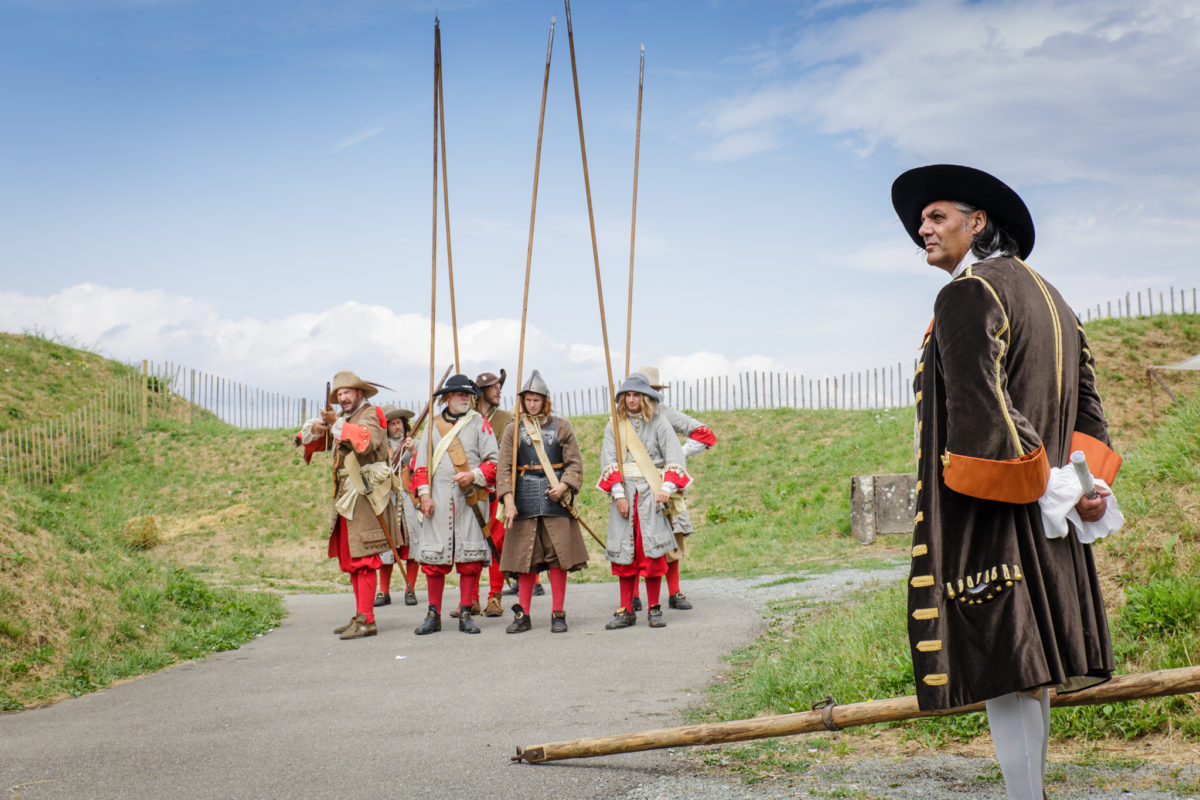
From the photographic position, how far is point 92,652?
24.7 feet

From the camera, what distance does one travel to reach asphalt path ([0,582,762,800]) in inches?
171

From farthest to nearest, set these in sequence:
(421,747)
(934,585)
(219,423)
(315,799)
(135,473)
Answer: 1. (219,423)
2. (135,473)
3. (421,747)
4. (315,799)
5. (934,585)

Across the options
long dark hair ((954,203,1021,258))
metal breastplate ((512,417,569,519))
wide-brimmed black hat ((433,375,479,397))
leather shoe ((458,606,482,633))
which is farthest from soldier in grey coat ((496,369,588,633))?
long dark hair ((954,203,1021,258))

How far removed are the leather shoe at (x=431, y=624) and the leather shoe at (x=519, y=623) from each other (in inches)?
25.1

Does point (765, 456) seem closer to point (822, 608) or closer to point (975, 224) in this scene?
point (822, 608)

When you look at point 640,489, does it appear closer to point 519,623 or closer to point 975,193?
point 519,623

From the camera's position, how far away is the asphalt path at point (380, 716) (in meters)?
4.36

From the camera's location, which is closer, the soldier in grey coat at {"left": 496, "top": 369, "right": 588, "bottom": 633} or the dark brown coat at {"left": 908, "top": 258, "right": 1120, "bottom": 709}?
the dark brown coat at {"left": 908, "top": 258, "right": 1120, "bottom": 709}

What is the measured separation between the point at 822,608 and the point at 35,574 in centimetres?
665

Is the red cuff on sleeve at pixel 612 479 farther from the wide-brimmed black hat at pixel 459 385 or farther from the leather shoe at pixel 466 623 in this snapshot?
the leather shoe at pixel 466 623

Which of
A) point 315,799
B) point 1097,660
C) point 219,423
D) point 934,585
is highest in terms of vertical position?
point 219,423

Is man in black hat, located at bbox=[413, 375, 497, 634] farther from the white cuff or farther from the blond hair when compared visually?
the white cuff

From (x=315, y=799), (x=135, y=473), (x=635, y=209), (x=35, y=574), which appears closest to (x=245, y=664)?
(x=35, y=574)

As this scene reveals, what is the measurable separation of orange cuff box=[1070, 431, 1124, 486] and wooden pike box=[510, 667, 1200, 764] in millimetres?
791
